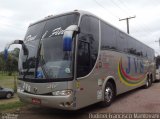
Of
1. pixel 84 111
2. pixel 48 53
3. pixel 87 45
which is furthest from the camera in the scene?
pixel 84 111

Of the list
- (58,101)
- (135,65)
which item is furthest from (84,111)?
(135,65)

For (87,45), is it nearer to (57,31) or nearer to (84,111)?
(57,31)

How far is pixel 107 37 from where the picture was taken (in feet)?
30.2

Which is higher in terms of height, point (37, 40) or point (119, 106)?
point (37, 40)

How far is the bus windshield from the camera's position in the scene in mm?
6738

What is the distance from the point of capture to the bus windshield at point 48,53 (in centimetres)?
674

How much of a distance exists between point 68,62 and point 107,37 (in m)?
3.07

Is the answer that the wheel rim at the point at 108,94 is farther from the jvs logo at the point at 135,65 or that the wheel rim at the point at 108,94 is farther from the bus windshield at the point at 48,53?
the jvs logo at the point at 135,65

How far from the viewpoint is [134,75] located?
509 inches

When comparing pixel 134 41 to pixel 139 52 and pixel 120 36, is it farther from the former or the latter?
pixel 120 36

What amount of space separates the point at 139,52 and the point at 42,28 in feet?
27.3

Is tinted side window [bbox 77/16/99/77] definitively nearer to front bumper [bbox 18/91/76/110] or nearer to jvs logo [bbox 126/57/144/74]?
front bumper [bbox 18/91/76/110]

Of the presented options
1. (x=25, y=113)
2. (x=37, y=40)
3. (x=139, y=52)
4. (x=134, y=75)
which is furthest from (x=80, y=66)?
(x=139, y=52)

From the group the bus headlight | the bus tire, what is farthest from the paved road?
the bus headlight
